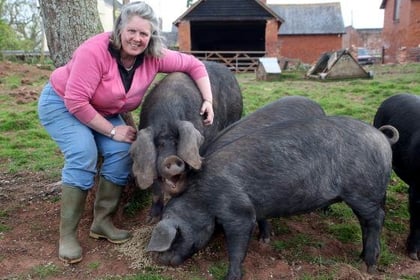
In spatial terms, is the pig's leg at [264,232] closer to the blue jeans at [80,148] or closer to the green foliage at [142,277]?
the green foliage at [142,277]

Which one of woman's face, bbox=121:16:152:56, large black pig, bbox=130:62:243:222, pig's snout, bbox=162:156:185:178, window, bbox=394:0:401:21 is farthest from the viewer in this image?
window, bbox=394:0:401:21

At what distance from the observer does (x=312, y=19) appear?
35.2 m

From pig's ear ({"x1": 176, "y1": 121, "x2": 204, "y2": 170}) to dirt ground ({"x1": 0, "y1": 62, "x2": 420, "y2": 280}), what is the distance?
80 centimetres

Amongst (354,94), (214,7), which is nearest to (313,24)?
(214,7)

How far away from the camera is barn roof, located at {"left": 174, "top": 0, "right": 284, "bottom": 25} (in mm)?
24922

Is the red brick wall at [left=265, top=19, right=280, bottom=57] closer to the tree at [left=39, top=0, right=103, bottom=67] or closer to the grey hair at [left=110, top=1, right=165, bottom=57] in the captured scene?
the tree at [left=39, top=0, right=103, bottom=67]

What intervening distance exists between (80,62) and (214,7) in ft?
74.4

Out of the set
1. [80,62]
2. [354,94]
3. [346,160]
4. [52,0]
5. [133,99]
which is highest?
[52,0]

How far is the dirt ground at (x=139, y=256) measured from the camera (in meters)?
3.37

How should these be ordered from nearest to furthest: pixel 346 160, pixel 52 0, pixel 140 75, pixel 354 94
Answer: pixel 346 160
pixel 140 75
pixel 52 0
pixel 354 94

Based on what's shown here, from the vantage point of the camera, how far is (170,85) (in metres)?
4.17

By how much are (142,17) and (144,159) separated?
103 cm

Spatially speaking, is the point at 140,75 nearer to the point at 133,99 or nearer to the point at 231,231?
the point at 133,99

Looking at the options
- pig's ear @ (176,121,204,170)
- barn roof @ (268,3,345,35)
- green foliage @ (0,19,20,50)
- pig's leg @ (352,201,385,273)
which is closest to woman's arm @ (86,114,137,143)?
pig's ear @ (176,121,204,170)
